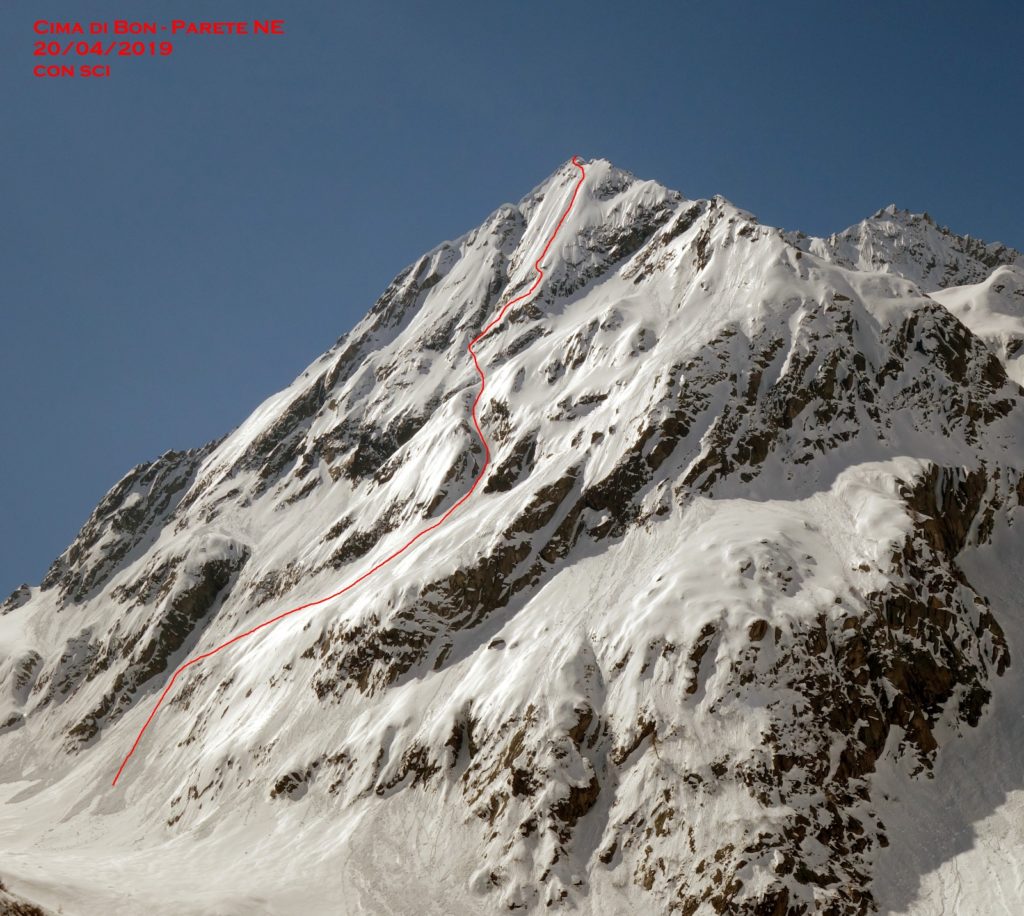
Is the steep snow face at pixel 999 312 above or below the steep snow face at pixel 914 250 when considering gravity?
below

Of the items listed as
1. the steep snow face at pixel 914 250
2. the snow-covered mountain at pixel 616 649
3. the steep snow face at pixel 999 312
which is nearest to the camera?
the snow-covered mountain at pixel 616 649

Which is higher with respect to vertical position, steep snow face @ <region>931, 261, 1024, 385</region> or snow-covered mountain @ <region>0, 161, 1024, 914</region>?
steep snow face @ <region>931, 261, 1024, 385</region>

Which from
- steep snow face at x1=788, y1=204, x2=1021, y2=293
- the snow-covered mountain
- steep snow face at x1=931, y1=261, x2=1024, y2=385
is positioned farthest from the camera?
steep snow face at x1=788, y1=204, x2=1021, y2=293

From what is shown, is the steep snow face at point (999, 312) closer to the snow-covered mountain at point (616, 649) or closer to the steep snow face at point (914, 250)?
the snow-covered mountain at point (616, 649)

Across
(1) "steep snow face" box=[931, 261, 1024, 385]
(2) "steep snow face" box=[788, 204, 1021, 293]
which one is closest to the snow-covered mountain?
(1) "steep snow face" box=[931, 261, 1024, 385]

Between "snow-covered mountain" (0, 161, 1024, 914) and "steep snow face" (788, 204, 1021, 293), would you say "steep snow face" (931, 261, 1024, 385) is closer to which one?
"snow-covered mountain" (0, 161, 1024, 914)

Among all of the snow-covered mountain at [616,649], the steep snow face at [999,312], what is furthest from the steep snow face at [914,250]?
the snow-covered mountain at [616,649]

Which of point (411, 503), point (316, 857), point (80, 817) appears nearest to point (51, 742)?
point (80, 817)

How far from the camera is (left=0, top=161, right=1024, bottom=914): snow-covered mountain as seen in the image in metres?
39.5

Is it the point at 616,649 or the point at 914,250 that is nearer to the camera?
the point at 616,649

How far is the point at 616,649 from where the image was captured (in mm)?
48438

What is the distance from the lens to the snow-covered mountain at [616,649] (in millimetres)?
39469

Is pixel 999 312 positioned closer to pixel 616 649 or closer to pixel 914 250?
pixel 914 250

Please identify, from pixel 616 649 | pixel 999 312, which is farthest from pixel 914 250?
pixel 616 649
